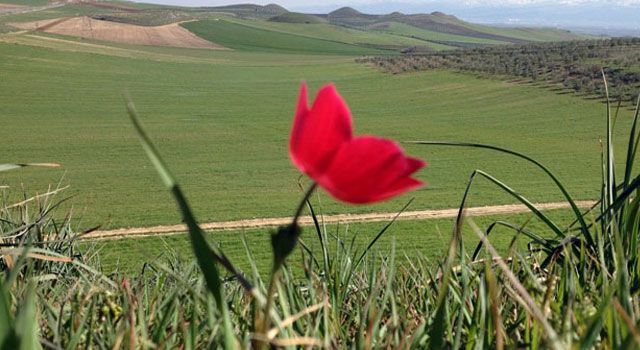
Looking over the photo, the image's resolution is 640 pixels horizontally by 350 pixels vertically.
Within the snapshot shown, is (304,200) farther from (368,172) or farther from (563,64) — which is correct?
(563,64)

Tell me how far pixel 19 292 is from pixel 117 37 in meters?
94.2

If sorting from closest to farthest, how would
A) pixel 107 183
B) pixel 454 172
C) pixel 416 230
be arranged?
pixel 416 230 → pixel 107 183 → pixel 454 172

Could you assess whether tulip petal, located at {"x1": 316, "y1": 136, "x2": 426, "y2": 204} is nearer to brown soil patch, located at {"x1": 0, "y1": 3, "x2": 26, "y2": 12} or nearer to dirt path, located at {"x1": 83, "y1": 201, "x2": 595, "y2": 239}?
dirt path, located at {"x1": 83, "y1": 201, "x2": 595, "y2": 239}

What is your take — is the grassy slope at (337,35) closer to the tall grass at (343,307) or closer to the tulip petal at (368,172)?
the tall grass at (343,307)

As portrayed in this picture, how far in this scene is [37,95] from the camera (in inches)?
2205

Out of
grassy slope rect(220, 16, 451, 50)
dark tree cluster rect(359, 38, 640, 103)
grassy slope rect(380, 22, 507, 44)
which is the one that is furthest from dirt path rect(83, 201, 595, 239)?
grassy slope rect(380, 22, 507, 44)

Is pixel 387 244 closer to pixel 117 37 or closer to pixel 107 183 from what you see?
pixel 107 183

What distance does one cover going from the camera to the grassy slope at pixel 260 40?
109000 millimetres

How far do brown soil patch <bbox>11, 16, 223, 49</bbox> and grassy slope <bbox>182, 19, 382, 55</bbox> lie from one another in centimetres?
426

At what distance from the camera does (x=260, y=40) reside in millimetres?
115125

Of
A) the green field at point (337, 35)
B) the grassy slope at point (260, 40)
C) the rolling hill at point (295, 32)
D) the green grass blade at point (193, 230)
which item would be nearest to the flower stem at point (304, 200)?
the green grass blade at point (193, 230)

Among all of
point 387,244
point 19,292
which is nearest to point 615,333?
point 19,292

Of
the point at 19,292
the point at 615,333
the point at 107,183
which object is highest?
the point at 615,333

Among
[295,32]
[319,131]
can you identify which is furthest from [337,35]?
[319,131]
